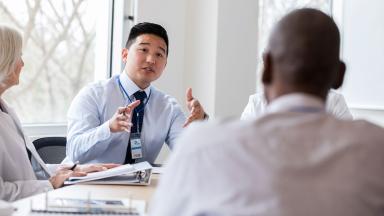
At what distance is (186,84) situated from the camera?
4434mm

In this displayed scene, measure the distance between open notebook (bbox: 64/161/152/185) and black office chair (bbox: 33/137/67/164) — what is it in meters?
0.81

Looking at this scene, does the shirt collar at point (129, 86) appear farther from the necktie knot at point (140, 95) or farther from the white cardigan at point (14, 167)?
the white cardigan at point (14, 167)

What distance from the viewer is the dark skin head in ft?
3.59

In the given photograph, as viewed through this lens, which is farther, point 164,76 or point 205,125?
point 164,76

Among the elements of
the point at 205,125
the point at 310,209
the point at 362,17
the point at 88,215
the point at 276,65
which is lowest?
the point at 88,215

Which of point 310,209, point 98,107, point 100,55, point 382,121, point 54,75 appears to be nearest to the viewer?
point 310,209

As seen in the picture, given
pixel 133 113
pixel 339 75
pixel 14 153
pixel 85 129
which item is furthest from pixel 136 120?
pixel 339 75

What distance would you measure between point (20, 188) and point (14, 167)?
0.42 ft

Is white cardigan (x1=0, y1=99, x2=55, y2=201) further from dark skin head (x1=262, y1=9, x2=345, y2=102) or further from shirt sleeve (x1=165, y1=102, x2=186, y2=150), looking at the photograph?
dark skin head (x1=262, y1=9, x2=345, y2=102)

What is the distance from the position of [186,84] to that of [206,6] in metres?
0.65

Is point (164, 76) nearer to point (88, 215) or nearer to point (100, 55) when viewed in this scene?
point (100, 55)

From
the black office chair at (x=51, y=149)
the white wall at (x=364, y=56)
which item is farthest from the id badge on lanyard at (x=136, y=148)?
the white wall at (x=364, y=56)

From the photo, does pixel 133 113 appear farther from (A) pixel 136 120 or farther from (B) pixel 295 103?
(B) pixel 295 103

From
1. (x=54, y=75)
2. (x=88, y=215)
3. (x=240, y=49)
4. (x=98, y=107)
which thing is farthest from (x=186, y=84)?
(x=88, y=215)
